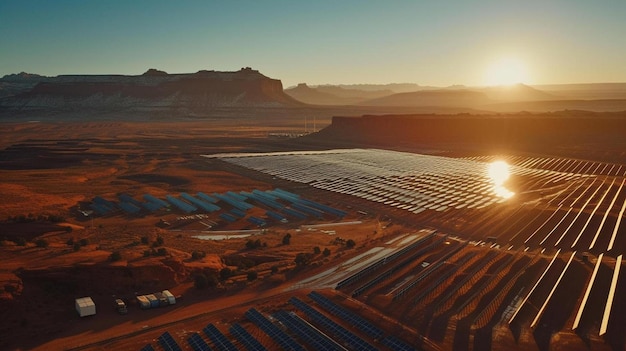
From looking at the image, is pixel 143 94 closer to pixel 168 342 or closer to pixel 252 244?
pixel 252 244

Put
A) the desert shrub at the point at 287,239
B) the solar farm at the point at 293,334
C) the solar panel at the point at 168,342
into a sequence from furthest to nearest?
the desert shrub at the point at 287,239
the solar farm at the point at 293,334
the solar panel at the point at 168,342

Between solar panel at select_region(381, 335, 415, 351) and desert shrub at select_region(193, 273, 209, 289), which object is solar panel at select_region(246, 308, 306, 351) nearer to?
solar panel at select_region(381, 335, 415, 351)

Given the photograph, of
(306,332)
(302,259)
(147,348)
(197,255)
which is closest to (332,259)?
(302,259)

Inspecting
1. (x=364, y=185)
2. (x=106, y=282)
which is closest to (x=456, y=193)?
(x=364, y=185)

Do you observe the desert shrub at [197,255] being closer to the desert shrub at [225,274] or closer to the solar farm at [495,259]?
the desert shrub at [225,274]

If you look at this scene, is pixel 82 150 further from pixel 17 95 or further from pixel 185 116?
pixel 17 95

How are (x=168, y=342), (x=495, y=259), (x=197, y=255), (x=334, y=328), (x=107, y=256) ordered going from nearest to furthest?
1. (x=168, y=342)
2. (x=334, y=328)
3. (x=107, y=256)
4. (x=197, y=255)
5. (x=495, y=259)

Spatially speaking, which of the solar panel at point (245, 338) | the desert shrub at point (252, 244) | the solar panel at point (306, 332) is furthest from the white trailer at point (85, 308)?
the desert shrub at point (252, 244)
